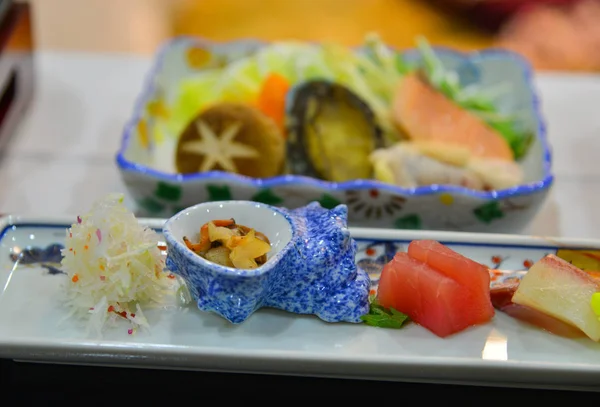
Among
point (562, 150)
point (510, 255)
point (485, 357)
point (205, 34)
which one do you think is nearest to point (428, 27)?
point (205, 34)

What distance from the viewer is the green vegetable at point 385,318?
1304 millimetres

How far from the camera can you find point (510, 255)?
4.89 feet

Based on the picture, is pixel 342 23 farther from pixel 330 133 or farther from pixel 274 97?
pixel 330 133

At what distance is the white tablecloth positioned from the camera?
1853 mm

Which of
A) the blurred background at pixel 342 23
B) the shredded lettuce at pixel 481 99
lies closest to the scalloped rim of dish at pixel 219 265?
the shredded lettuce at pixel 481 99

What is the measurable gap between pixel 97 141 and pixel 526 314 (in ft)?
4.32

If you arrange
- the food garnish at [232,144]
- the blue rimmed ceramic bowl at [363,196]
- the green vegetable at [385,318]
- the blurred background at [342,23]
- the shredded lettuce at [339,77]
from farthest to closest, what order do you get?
the blurred background at [342,23]
the shredded lettuce at [339,77]
the food garnish at [232,144]
the blue rimmed ceramic bowl at [363,196]
the green vegetable at [385,318]

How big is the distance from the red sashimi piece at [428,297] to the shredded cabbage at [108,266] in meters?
0.44

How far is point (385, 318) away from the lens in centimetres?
131

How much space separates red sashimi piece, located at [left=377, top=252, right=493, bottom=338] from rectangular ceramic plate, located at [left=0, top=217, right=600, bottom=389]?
2cm

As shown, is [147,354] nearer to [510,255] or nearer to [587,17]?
[510,255]

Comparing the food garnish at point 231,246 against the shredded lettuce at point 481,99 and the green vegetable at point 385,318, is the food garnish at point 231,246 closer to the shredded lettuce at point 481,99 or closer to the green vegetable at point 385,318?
the green vegetable at point 385,318

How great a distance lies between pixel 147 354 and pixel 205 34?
6.70 ft

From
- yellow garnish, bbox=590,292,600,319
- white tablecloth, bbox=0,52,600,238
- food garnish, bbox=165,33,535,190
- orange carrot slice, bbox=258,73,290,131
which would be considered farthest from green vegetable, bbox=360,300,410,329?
orange carrot slice, bbox=258,73,290,131
